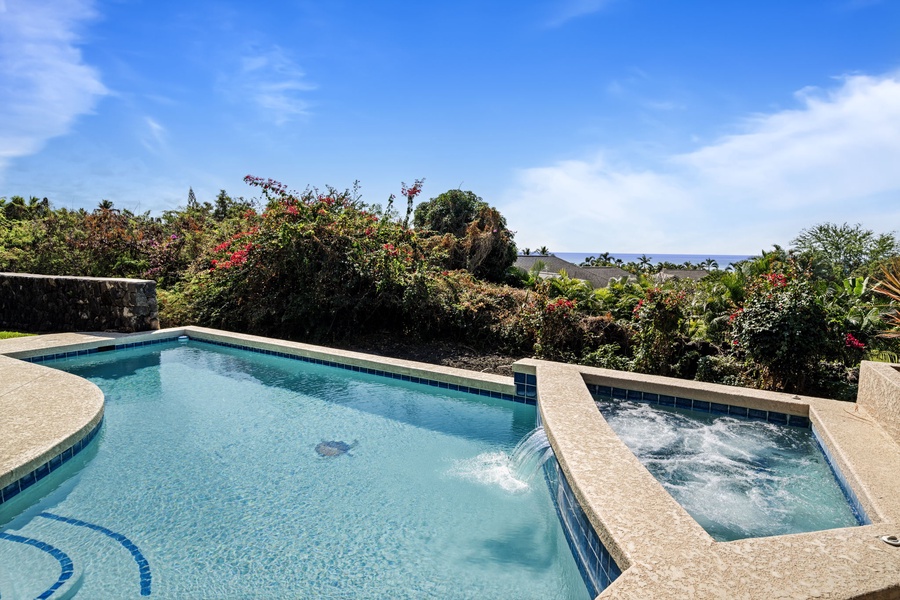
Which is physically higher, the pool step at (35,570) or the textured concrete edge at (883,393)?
the textured concrete edge at (883,393)

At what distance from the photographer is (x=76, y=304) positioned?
10.0 metres

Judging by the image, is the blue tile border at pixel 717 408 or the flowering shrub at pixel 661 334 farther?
the flowering shrub at pixel 661 334

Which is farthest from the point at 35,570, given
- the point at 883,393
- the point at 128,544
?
the point at 883,393

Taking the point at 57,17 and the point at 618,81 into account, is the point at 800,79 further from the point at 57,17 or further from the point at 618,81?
the point at 57,17

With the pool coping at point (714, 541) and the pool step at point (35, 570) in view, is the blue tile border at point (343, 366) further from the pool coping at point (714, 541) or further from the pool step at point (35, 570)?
the pool step at point (35, 570)

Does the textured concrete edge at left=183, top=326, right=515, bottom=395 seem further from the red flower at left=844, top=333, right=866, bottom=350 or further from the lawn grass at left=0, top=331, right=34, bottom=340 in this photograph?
the red flower at left=844, top=333, right=866, bottom=350

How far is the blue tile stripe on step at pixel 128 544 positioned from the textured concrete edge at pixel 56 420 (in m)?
0.38

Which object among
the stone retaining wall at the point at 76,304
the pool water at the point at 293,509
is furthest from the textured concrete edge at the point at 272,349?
the stone retaining wall at the point at 76,304

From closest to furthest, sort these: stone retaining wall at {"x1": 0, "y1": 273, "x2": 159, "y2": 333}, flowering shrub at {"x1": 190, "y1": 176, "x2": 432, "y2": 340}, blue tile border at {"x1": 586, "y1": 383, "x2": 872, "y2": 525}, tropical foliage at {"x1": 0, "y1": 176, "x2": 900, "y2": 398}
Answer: blue tile border at {"x1": 586, "y1": 383, "x2": 872, "y2": 525} < tropical foliage at {"x1": 0, "y1": 176, "x2": 900, "y2": 398} < flowering shrub at {"x1": 190, "y1": 176, "x2": 432, "y2": 340} < stone retaining wall at {"x1": 0, "y1": 273, "x2": 159, "y2": 333}

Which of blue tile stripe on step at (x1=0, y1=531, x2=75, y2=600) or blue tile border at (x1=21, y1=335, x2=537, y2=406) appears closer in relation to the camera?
blue tile stripe on step at (x1=0, y1=531, x2=75, y2=600)

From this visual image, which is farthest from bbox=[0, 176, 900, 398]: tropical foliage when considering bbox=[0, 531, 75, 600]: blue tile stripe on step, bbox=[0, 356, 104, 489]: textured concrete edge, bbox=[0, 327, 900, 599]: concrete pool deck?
bbox=[0, 531, 75, 600]: blue tile stripe on step

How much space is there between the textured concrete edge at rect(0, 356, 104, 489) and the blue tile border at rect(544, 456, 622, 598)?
384 centimetres

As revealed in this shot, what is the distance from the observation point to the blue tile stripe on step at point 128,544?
2.90 meters

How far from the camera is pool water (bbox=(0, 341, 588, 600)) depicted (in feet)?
9.65
